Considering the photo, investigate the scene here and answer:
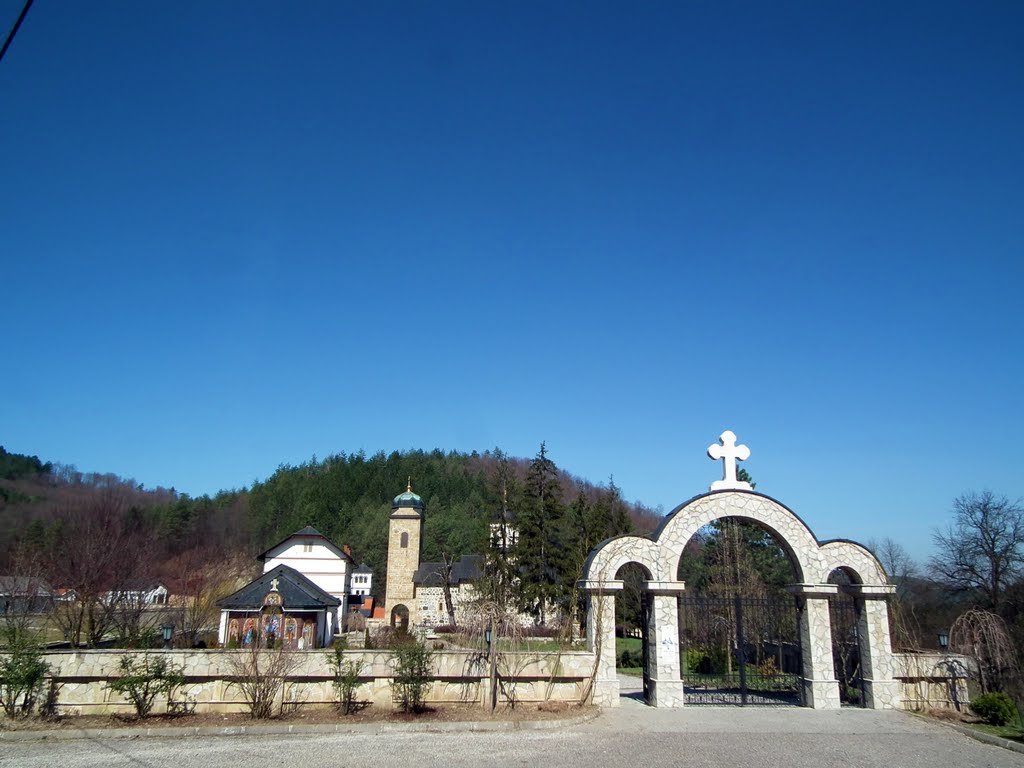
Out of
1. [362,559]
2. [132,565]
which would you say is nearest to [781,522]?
[132,565]

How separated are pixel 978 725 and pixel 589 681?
7.10m

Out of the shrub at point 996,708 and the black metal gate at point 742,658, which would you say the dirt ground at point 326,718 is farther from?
the shrub at point 996,708

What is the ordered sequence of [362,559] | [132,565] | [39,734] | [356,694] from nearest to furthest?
[39,734]
[356,694]
[132,565]
[362,559]

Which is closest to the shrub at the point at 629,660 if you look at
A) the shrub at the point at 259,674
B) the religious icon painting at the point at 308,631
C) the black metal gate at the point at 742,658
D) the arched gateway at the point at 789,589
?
the black metal gate at the point at 742,658

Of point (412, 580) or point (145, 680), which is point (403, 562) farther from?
point (145, 680)

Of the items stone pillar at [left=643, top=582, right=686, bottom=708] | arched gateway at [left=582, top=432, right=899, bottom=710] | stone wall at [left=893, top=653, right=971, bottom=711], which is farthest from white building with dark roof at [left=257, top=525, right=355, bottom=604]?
stone wall at [left=893, top=653, right=971, bottom=711]

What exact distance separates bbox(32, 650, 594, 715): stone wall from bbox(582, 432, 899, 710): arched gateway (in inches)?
36.6

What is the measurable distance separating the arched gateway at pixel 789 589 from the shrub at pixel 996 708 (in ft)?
4.56

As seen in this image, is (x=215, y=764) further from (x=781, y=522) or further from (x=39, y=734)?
(x=781, y=522)

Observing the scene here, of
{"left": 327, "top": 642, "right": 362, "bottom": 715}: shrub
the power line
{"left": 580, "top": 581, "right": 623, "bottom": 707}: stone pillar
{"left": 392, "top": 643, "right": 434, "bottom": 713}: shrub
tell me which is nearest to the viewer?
Result: the power line

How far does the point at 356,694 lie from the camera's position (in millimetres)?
11180

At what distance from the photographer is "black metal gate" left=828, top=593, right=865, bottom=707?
43.7 ft

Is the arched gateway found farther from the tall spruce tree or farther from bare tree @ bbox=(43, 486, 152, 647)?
the tall spruce tree

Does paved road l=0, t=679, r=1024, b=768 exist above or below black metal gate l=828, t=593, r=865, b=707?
below
